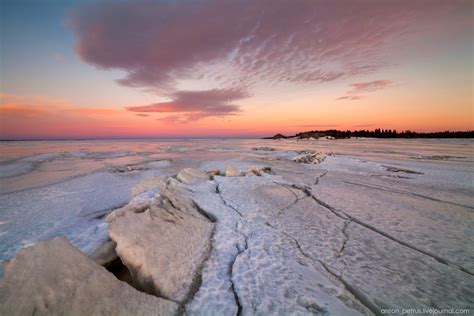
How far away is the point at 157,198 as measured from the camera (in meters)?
4.42

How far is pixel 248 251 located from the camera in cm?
304

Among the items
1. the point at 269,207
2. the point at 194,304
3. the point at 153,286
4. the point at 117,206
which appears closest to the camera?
the point at 194,304

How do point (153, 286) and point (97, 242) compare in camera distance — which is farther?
point (97, 242)

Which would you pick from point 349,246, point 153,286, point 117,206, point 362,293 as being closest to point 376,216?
point 349,246

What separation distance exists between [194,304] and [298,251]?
5.33 ft

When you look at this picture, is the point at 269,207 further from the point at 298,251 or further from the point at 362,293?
the point at 362,293

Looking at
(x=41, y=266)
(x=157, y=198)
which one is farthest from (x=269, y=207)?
(x=41, y=266)

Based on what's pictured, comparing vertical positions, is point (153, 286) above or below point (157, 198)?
below

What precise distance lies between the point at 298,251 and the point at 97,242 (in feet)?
11.0

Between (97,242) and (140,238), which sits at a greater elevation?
(140,238)

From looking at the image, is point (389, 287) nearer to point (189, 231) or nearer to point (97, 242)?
point (189, 231)

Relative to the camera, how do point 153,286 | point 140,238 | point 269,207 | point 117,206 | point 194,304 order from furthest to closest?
point 117,206, point 269,207, point 140,238, point 153,286, point 194,304

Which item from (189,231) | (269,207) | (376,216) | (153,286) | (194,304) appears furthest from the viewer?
(269,207)

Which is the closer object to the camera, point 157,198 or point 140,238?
point 140,238
